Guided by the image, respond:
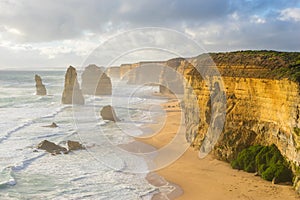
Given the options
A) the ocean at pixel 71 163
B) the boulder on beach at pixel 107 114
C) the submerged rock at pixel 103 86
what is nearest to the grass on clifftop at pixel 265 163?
the ocean at pixel 71 163

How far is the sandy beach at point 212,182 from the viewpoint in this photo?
583 inches

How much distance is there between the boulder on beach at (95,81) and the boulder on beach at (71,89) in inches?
531

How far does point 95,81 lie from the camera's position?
2771 inches

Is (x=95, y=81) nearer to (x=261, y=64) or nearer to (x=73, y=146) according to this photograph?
(x=73, y=146)

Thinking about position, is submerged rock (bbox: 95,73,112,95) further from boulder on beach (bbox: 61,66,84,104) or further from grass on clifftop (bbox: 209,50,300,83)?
grass on clifftop (bbox: 209,50,300,83)

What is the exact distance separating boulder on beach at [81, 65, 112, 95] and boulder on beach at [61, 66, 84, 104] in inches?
531

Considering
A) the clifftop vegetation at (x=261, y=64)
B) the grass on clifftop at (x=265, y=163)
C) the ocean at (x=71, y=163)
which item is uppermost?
the clifftop vegetation at (x=261, y=64)

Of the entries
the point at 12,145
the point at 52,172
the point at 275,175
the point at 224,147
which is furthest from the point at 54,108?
the point at 275,175

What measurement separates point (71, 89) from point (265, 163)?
38.2 meters

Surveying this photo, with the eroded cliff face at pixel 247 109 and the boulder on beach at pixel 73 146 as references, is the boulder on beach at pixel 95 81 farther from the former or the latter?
the eroded cliff face at pixel 247 109

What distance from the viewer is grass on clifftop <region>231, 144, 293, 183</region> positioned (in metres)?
15.8

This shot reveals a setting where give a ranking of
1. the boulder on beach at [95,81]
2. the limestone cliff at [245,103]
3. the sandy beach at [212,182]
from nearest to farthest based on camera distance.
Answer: the sandy beach at [212,182] → the limestone cliff at [245,103] → the boulder on beach at [95,81]

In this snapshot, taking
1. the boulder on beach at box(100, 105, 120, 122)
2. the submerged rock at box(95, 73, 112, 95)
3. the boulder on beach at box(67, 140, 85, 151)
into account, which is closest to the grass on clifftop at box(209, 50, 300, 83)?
the boulder on beach at box(67, 140, 85, 151)

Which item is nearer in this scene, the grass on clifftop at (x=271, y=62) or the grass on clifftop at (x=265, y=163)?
the grass on clifftop at (x=265, y=163)
